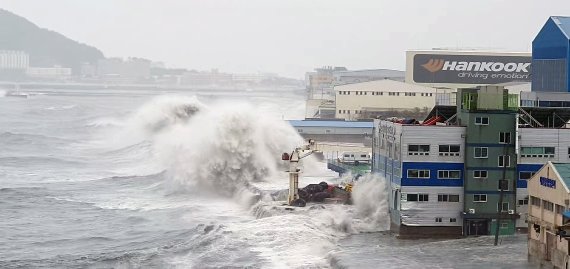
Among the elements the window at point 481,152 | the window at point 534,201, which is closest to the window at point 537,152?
the window at point 481,152

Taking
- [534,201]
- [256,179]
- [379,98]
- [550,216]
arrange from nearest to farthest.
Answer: [550,216] < [534,201] < [256,179] < [379,98]

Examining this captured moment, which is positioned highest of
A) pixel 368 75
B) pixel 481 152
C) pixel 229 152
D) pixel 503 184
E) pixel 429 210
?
pixel 368 75

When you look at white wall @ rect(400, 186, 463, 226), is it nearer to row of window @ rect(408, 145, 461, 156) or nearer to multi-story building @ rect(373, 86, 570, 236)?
multi-story building @ rect(373, 86, 570, 236)

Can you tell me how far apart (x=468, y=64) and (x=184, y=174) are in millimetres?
23247

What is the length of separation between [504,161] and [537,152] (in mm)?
955

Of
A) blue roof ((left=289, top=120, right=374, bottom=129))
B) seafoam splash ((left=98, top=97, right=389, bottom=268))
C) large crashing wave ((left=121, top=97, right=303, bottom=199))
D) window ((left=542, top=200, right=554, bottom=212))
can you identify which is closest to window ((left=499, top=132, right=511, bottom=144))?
seafoam splash ((left=98, top=97, right=389, bottom=268))

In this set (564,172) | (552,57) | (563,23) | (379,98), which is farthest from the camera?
(379,98)

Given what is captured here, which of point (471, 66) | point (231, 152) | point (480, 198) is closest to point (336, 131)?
point (471, 66)

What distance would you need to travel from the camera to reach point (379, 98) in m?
67.9

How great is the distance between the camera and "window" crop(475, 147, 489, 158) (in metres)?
29.7

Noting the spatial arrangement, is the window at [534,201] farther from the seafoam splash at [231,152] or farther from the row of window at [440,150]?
the seafoam splash at [231,152]

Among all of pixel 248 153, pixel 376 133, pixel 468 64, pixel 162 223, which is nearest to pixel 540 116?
pixel 376 133

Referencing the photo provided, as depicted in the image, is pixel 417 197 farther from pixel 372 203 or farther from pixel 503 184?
pixel 372 203

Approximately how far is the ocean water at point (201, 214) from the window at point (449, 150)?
8.08 ft
